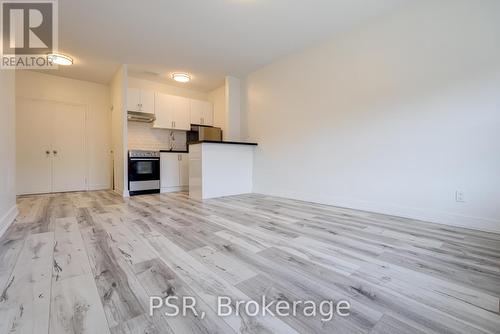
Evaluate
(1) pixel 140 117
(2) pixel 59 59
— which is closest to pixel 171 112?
(1) pixel 140 117

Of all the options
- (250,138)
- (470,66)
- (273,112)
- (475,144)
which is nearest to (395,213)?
(475,144)

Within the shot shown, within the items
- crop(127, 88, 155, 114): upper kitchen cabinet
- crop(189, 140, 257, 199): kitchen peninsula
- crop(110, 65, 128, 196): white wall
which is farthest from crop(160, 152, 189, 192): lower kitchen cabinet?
crop(127, 88, 155, 114): upper kitchen cabinet

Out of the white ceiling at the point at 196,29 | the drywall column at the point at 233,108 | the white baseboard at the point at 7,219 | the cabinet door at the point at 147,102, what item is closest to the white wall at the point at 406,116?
the white ceiling at the point at 196,29

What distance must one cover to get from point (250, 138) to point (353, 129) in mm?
2116

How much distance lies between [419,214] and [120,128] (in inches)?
190

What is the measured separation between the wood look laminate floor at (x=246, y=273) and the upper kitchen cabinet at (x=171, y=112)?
2.91 meters

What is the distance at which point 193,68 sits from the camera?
13.7ft

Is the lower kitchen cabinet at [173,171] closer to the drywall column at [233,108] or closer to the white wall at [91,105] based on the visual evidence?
the drywall column at [233,108]

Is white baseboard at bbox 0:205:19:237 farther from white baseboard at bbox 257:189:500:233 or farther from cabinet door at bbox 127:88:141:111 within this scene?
white baseboard at bbox 257:189:500:233

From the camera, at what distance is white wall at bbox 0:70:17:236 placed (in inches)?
81.2

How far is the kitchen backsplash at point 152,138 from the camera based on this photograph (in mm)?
4809

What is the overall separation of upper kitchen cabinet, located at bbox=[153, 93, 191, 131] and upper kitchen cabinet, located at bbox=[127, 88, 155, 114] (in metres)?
0.10

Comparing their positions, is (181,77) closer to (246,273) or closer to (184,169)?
(184,169)

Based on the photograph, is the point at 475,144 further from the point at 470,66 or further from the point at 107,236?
the point at 107,236
